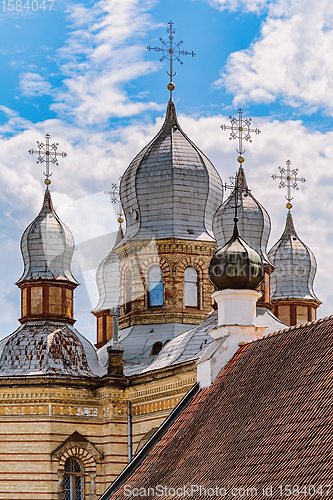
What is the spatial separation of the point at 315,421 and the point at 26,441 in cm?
1948

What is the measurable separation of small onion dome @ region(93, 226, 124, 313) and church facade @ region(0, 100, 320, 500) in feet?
16.8

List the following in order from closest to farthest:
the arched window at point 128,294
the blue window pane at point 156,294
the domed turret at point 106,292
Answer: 1. the blue window pane at point 156,294
2. the arched window at point 128,294
3. the domed turret at point 106,292

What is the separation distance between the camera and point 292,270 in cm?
4184

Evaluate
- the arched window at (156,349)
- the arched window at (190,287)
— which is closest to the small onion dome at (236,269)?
the arched window at (156,349)

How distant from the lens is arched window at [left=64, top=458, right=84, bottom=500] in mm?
33469

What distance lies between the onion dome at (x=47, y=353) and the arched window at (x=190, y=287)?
3.35 meters

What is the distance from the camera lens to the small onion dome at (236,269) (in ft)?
67.3

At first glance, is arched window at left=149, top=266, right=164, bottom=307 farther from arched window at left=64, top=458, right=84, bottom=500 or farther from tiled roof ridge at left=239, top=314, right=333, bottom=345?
tiled roof ridge at left=239, top=314, right=333, bottom=345

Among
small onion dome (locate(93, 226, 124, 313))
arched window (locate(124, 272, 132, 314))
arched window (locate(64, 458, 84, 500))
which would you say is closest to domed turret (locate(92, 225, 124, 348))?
small onion dome (locate(93, 226, 124, 313))

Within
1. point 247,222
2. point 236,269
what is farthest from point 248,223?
point 236,269

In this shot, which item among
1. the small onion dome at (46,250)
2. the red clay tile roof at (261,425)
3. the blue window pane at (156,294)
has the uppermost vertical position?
the small onion dome at (46,250)

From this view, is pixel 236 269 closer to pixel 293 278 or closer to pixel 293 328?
pixel 293 328

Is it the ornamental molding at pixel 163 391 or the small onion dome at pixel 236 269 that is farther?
the ornamental molding at pixel 163 391

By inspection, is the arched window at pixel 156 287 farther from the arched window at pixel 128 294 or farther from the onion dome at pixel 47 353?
the onion dome at pixel 47 353
